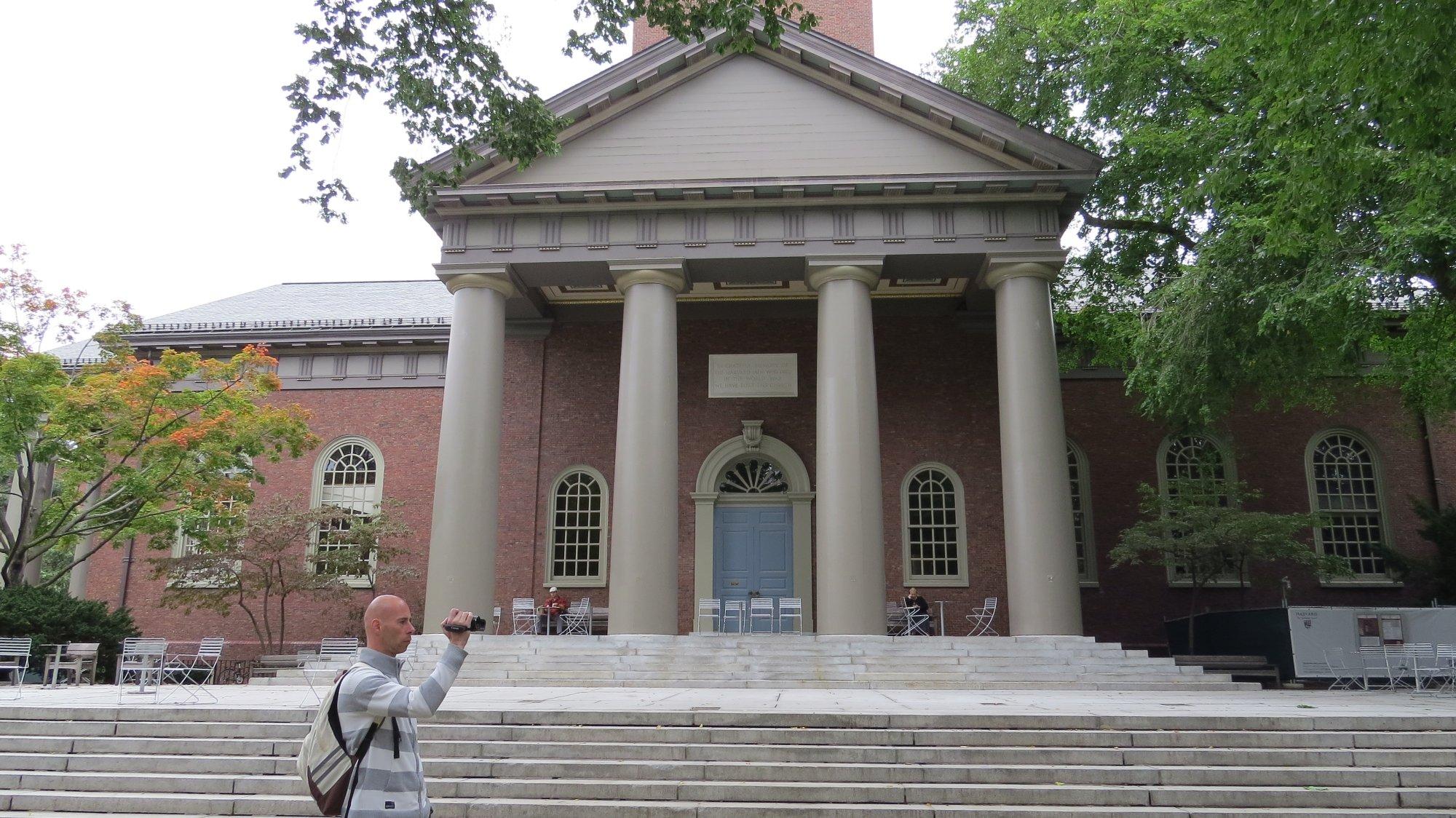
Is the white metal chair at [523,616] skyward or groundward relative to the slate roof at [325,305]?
groundward

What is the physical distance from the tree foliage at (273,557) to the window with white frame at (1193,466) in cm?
1714

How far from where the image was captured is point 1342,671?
18391mm

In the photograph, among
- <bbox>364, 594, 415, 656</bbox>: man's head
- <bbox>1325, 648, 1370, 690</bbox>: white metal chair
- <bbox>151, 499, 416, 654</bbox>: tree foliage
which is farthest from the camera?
<bbox>151, 499, 416, 654</bbox>: tree foliage

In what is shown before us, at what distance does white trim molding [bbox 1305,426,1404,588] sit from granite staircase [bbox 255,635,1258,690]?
374 inches

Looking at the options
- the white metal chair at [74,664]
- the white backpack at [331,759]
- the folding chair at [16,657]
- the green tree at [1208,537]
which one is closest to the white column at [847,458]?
the green tree at [1208,537]

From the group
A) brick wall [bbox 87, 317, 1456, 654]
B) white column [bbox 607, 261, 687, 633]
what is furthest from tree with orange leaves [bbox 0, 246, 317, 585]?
white column [bbox 607, 261, 687, 633]

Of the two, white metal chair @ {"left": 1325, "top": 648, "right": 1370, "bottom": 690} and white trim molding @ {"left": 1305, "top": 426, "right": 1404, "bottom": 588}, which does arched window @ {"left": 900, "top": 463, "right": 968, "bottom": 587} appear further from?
white trim molding @ {"left": 1305, "top": 426, "right": 1404, "bottom": 588}

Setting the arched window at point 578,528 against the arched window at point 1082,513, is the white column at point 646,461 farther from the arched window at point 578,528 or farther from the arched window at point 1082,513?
the arched window at point 1082,513

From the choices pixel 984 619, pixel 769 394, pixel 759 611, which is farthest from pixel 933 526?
pixel 769 394

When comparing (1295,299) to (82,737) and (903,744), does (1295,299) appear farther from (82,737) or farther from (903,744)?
(82,737)

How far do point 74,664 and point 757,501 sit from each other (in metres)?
13.5

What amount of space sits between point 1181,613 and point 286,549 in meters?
20.5

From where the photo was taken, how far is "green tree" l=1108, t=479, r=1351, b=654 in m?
21.1

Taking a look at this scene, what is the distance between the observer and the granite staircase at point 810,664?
16516 mm
